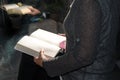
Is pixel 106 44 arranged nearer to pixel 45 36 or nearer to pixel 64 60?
pixel 64 60

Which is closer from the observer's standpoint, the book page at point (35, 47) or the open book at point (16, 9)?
the book page at point (35, 47)

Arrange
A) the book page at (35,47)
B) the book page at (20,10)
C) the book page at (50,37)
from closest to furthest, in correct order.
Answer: the book page at (35,47) → the book page at (50,37) → the book page at (20,10)

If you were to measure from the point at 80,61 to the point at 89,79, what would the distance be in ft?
0.45

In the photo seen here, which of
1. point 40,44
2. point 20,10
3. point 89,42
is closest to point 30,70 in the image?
point 40,44

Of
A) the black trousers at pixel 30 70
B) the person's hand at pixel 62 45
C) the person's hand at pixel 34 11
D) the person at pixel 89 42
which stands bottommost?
the person's hand at pixel 34 11

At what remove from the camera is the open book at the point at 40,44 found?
120 cm

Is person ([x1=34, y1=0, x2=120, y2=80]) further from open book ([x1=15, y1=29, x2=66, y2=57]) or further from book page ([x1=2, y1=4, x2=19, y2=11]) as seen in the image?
book page ([x1=2, y1=4, x2=19, y2=11])

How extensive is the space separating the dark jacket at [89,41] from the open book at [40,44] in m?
0.17

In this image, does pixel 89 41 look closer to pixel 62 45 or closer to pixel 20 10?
pixel 62 45

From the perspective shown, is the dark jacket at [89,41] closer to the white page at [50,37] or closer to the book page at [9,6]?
the white page at [50,37]

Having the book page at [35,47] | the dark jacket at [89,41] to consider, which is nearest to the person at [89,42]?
the dark jacket at [89,41]

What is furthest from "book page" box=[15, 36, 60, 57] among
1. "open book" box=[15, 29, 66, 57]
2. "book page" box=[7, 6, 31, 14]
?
"book page" box=[7, 6, 31, 14]

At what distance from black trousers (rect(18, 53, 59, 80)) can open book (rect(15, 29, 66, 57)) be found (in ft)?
0.37

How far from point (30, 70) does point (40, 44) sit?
215 mm
